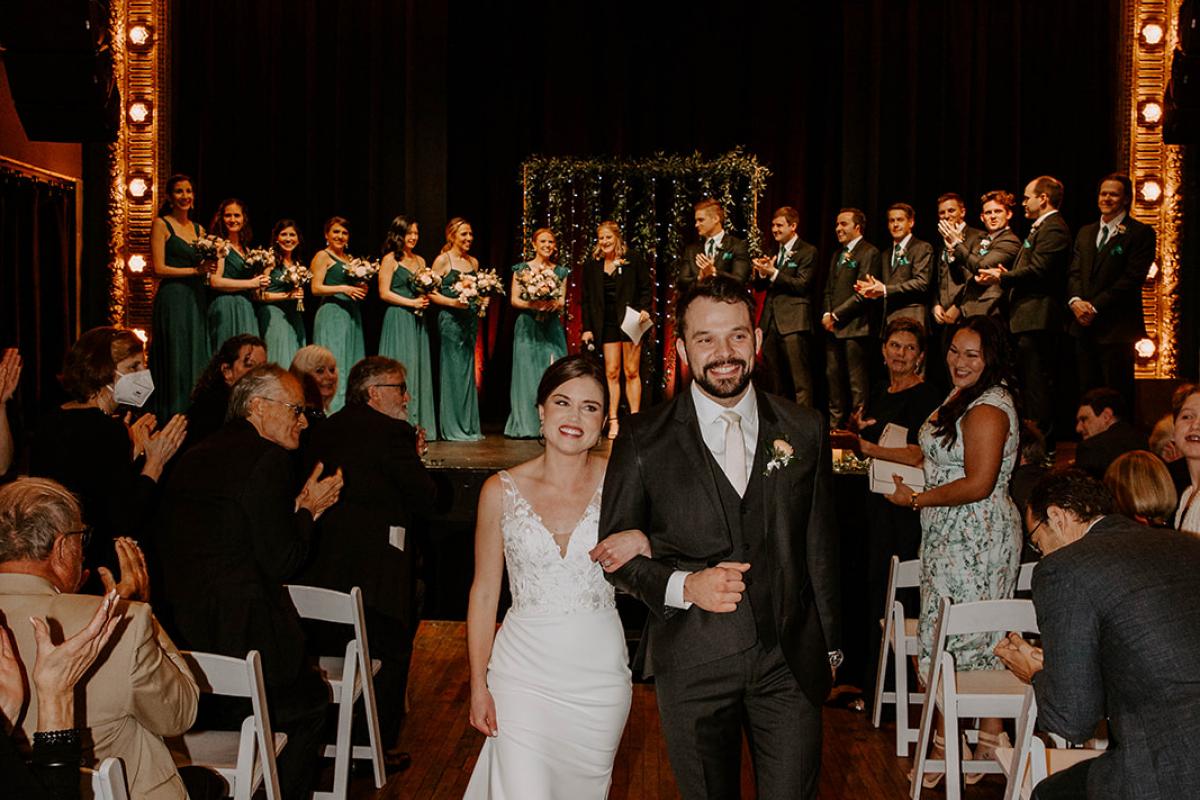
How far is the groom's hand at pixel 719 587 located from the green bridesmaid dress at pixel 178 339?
7.97m

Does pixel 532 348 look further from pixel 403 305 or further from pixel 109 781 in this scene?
pixel 109 781

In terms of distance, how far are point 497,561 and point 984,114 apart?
31.5ft

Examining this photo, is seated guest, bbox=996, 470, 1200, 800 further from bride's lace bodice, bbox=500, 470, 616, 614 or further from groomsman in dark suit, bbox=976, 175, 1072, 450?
groomsman in dark suit, bbox=976, 175, 1072, 450

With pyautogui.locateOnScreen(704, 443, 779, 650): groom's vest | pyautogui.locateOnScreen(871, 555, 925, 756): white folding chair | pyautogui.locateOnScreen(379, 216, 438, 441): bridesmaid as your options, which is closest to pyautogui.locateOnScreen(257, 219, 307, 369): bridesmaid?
pyautogui.locateOnScreen(379, 216, 438, 441): bridesmaid

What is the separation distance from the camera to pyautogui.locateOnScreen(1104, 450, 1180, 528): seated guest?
14.0 ft

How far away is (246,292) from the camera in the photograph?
32.6 ft

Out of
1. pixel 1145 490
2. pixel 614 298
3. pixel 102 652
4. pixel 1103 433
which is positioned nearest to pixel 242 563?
pixel 102 652

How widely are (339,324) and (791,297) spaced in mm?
3655

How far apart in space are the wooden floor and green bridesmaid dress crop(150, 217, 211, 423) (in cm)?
439

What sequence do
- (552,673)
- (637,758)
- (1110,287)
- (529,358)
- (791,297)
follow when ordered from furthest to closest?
1. (529,358)
2. (791,297)
3. (1110,287)
4. (637,758)
5. (552,673)

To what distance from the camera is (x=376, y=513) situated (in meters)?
5.26

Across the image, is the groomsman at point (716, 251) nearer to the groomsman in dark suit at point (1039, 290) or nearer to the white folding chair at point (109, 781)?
the groomsman in dark suit at point (1039, 290)

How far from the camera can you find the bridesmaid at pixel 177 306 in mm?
9688

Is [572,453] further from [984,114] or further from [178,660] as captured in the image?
[984,114]
